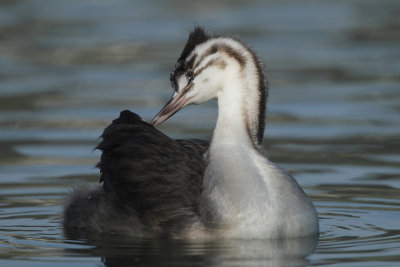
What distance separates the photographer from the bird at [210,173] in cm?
1029

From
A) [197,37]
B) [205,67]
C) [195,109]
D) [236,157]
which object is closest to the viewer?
[236,157]

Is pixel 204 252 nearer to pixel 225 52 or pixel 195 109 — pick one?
pixel 225 52

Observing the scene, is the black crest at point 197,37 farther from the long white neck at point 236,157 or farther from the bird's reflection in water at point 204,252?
the bird's reflection in water at point 204,252

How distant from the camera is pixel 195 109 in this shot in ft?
59.7

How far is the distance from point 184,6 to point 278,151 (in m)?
15.5

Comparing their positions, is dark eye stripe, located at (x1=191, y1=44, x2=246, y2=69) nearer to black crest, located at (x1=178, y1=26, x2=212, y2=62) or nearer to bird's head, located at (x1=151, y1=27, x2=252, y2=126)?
bird's head, located at (x1=151, y1=27, x2=252, y2=126)

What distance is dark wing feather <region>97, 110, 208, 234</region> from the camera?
416 inches

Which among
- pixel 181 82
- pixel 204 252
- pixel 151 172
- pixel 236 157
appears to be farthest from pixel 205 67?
pixel 204 252

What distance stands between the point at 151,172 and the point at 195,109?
294 inches

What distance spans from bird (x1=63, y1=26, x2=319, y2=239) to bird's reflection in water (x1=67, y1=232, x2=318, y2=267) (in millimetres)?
71

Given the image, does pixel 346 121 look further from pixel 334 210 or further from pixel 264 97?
pixel 264 97

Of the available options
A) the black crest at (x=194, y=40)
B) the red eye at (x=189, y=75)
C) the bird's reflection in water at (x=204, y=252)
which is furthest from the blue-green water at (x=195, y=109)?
the black crest at (x=194, y=40)

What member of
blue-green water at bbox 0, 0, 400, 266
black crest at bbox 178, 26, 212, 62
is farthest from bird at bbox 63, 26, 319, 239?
blue-green water at bbox 0, 0, 400, 266

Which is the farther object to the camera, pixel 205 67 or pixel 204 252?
pixel 205 67
